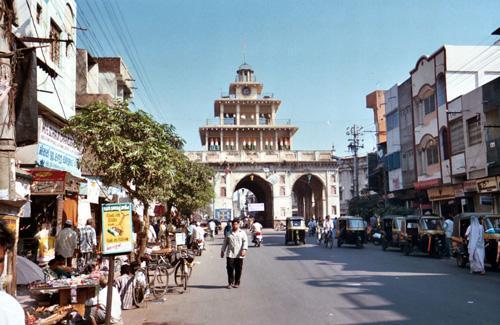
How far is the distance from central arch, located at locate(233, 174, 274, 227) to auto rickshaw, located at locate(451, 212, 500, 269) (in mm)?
44227

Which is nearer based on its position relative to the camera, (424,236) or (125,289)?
(125,289)

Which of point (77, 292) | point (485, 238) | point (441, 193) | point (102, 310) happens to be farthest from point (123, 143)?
point (441, 193)

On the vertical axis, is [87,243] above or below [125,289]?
above

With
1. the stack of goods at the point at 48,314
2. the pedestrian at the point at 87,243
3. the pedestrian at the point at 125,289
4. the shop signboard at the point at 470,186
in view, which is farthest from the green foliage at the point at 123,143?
the shop signboard at the point at 470,186

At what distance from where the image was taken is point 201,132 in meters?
66.4

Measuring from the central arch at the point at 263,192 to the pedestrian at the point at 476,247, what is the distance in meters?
46.2

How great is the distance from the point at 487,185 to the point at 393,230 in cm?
593

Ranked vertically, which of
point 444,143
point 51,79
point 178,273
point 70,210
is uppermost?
point 51,79

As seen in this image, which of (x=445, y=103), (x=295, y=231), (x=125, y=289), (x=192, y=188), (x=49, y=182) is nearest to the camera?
(x=125, y=289)

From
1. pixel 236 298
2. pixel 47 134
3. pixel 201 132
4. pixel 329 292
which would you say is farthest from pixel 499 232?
pixel 201 132

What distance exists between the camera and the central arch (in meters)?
61.5

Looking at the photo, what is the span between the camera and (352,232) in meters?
26.1

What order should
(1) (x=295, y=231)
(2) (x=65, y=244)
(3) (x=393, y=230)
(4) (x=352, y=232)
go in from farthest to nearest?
(1) (x=295, y=231), (4) (x=352, y=232), (3) (x=393, y=230), (2) (x=65, y=244)

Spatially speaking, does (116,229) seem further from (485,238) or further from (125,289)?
(485,238)
